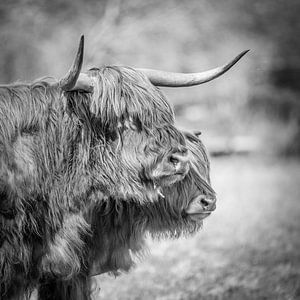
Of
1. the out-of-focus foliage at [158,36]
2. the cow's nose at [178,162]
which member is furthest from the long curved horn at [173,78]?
the out-of-focus foliage at [158,36]

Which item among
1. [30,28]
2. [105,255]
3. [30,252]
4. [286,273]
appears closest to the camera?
[30,252]

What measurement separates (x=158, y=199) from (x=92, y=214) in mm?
407

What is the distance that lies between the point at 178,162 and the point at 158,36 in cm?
901

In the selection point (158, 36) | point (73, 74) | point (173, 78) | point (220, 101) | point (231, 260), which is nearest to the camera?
point (73, 74)

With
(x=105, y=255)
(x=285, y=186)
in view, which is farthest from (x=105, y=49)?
(x=105, y=255)

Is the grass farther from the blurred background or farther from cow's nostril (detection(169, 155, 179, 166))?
cow's nostril (detection(169, 155, 179, 166))

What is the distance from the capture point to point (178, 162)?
125 inches

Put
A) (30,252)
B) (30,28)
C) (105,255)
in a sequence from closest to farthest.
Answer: (30,252)
(105,255)
(30,28)

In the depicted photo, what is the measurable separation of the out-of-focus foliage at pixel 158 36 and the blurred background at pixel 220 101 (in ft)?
0.08

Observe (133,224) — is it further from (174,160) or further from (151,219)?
(174,160)

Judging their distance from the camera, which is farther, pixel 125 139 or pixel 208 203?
pixel 208 203

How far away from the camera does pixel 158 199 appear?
3400 millimetres

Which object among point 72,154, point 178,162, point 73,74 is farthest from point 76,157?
point 178,162

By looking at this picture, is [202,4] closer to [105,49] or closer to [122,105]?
[105,49]
